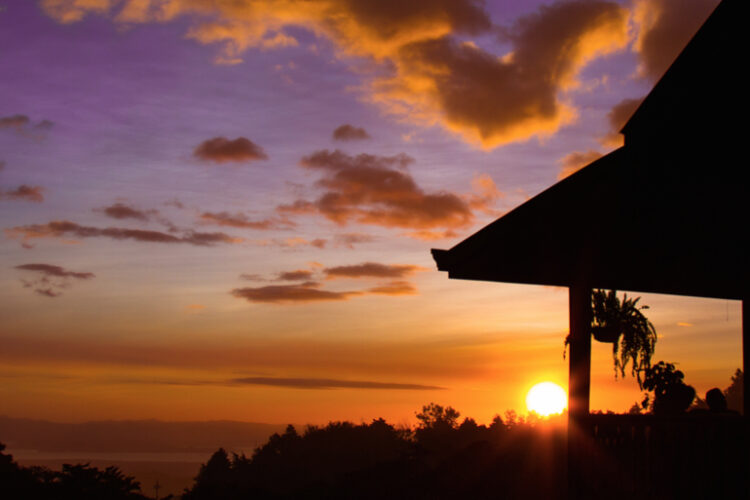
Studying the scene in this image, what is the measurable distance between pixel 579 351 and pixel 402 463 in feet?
146

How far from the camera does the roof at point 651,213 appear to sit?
6.85 meters

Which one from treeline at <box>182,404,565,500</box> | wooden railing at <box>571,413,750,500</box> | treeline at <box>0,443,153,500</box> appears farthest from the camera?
treeline at <box>0,443,153,500</box>

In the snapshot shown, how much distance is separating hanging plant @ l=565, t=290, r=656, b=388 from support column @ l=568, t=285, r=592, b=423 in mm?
7439

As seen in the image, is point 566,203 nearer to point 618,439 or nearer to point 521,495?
point 618,439

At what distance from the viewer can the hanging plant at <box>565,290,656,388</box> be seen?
16422 mm

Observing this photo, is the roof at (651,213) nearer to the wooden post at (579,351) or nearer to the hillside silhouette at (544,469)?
the wooden post at (579,351)

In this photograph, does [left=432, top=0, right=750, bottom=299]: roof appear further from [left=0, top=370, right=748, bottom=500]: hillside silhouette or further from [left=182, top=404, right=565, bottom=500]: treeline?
[left=182, top=404, right=565, bottom=500]: treeline

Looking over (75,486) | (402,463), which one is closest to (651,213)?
(75,486)

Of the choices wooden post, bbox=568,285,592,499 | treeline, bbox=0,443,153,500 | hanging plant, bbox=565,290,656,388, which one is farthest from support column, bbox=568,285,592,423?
treeline, bbox=0,443,153,500

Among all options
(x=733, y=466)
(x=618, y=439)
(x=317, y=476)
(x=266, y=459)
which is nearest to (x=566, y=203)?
(x=618, y=439)

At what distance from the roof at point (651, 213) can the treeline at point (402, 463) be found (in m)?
7.91

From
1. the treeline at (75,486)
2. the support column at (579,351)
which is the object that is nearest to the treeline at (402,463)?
the support column at (579,351)

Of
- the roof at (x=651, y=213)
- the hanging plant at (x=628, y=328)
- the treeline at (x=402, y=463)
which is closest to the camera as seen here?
the roof at (x=651, y=213)

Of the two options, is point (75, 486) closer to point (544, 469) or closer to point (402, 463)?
point (544, 469)
